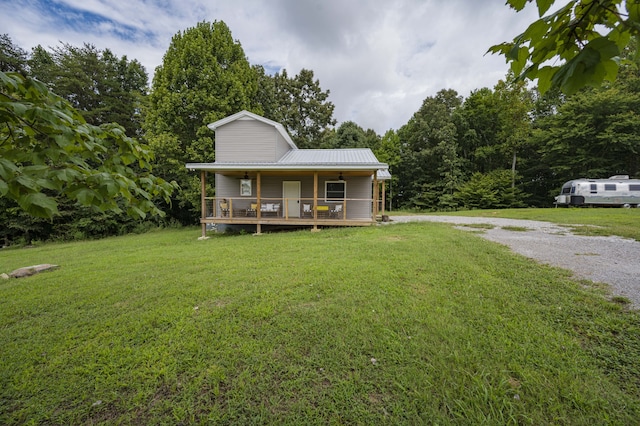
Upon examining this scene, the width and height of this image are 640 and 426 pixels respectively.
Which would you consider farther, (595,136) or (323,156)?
(595,136)

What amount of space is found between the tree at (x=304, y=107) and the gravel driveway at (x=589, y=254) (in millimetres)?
22308

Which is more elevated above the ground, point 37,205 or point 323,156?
point 323,156

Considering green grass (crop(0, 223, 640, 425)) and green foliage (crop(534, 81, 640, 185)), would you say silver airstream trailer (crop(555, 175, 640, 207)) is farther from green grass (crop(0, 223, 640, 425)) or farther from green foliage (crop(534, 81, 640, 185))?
green grass (crop(0, 223, 640, 425))

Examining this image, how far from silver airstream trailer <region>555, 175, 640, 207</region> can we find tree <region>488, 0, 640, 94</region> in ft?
77.4

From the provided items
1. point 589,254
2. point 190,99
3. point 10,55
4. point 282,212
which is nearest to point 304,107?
point 190,99

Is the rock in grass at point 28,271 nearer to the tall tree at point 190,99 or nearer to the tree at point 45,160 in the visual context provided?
the tree at point 45,160

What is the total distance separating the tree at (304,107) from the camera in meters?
27.1

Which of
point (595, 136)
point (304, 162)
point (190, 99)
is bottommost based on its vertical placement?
point (304, 162)

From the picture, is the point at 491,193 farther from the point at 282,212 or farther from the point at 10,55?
the point at 10,55

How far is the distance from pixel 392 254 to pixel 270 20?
35.5 ft

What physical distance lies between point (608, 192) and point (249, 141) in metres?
23.8

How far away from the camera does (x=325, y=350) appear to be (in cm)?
279

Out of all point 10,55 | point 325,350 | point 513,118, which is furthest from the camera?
point 513,118

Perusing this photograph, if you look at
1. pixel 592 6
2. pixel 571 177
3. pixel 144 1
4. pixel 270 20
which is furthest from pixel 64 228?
pixel 571 177
